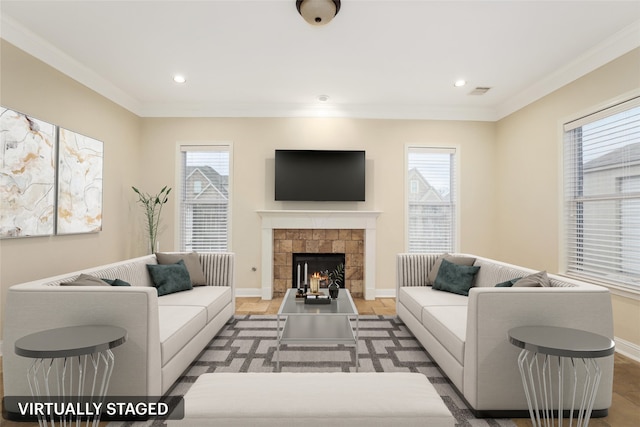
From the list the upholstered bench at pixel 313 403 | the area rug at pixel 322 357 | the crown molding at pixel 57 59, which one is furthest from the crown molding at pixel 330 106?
the upholstered bench at pixel 313 403

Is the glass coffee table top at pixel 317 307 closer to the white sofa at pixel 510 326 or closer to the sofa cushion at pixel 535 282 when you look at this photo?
the white sofa at pixel 510 326

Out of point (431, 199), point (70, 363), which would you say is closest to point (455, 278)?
point (431, 199)

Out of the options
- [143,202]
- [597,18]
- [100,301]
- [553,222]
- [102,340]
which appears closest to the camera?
[102,340]

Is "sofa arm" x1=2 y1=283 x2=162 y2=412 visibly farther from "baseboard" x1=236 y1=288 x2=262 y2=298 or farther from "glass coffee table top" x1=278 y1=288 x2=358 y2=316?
"baseboard" x1=236 y1=288 x2=262 y2=298

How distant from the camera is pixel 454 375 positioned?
7.28ft

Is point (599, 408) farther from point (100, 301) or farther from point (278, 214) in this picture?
point (278, 214)

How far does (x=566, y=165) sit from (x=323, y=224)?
3070 millimetres

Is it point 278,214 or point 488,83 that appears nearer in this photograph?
point 488,83

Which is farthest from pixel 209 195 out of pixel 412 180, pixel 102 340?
pixel 102 340

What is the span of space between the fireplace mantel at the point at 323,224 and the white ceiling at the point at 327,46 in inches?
64.7

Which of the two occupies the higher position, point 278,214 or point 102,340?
point 278,214

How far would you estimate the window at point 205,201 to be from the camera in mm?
5090

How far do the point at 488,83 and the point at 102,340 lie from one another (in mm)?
4617

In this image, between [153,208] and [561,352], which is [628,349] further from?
[153,208]
